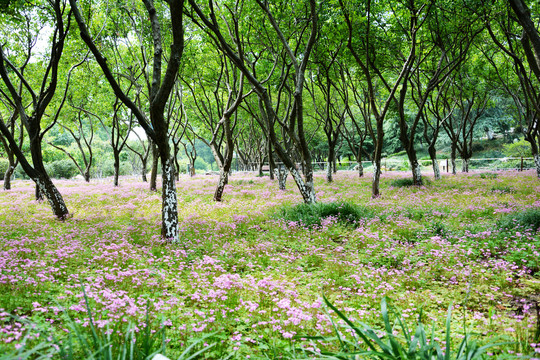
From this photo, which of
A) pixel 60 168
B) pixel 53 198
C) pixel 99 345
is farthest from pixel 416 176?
pixel 60 168

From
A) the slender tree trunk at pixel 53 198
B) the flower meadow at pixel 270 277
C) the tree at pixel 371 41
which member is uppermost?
the tree at pixel 371 41

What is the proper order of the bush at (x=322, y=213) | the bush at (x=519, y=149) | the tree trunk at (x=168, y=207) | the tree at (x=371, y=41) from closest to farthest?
the tree trunk at (x=168, y=207), the bush at (x=322, y=213), the tree at (x=371, y=41), the bush at (x=519, y=149)

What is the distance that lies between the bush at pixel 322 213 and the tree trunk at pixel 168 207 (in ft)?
12.0

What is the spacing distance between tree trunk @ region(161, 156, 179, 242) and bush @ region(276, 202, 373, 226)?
3.65 m

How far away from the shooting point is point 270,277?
16.6 ft

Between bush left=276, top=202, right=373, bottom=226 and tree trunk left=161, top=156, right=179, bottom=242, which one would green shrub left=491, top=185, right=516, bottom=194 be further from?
tree trunk left=161, top=156, right=179, bottom=242

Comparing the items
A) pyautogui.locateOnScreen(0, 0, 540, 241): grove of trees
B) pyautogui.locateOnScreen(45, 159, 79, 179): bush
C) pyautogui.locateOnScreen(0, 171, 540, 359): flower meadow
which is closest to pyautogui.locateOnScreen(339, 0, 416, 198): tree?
pyautogui.locateOnScreen(0, 0, 540, 241): grove of trees

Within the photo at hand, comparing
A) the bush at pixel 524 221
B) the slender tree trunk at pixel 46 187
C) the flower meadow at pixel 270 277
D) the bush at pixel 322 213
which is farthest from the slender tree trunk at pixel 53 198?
the bush at pixel 524 221

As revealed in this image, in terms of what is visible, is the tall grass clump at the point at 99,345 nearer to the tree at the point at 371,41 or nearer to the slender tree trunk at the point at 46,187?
the slender tree trunk at the point at 46,187

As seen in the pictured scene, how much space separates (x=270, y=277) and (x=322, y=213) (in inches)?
212

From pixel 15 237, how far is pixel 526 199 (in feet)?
54.8

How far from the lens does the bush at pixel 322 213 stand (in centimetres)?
955

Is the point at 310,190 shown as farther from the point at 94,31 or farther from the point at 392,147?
the point at 392,147

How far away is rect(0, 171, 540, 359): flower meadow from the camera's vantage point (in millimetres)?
3457
